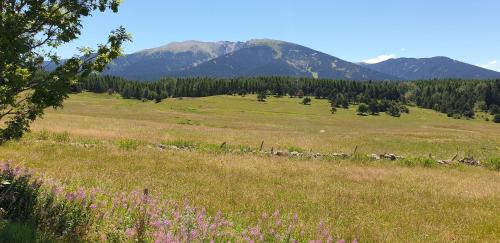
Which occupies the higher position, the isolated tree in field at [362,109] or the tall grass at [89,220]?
the tall grass at [89,220]

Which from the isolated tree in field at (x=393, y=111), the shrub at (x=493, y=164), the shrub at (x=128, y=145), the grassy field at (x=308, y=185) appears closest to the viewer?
the grassy field at (x=308, y=185)

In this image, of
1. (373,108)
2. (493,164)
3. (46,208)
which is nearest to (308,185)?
(46,208)

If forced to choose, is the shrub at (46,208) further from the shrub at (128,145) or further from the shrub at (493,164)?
the shrub at (493,164)

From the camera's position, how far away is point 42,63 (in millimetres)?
10352

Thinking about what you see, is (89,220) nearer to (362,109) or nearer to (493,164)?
(493,164)

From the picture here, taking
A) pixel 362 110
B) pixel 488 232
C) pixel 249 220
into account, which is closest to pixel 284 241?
pixel 249 220

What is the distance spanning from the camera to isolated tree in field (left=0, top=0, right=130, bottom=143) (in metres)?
8.99

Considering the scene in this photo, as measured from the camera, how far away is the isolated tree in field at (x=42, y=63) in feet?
29.5

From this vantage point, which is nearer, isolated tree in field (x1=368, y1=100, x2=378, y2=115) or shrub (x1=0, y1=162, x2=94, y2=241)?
shrub (x1=0, y1=162, x2=94, y2=241)

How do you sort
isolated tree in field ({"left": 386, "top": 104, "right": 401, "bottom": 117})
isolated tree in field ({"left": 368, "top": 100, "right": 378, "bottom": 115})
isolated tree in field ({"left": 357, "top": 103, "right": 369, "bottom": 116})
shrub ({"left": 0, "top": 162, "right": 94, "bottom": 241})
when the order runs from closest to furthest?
shrub ({"left": 0, "top": 162, "right": 94, "bottom": 241})
isolated tree in field ({"left": 386, "top": 104, "right": 401, "bottom": 117})
isolated tree in field ({"left": 357, "top": 103, "right": 369, "bottom": 116})
isolated tree in field ({"left": 368, "top": 100, "right": 378, "bottom": 115})

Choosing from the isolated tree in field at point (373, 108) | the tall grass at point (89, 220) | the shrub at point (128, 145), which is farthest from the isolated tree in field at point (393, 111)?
the tall grass at point (89, 220)

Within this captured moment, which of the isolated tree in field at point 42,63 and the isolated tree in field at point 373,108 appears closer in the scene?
the isolated tree in field at point 42,63

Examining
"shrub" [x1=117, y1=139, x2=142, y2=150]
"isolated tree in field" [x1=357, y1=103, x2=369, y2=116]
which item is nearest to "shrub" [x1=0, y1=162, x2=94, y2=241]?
"shrub" [x1=117, y1=139, x2=142, y2=150]

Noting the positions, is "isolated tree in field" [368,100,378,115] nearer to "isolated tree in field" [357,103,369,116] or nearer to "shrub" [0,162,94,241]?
"isolated tree in field" [357,103,369,116]
